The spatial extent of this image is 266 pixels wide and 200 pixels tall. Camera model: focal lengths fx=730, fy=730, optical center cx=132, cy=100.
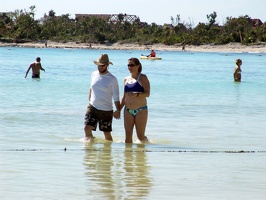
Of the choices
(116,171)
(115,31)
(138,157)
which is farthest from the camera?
(115,31)

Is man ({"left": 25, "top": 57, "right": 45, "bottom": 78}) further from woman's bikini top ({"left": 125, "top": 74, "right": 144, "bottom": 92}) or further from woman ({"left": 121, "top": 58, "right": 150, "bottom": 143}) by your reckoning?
woman's bikini top ({"left": 125, "top": 74, "right": 144, "bottom": 92})

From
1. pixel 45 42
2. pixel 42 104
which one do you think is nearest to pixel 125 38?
pixel 45 42

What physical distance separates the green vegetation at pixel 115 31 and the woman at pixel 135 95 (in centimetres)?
10876

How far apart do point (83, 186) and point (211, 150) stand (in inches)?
154

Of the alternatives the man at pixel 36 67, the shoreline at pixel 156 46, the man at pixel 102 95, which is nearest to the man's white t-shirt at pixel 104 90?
the man at pixel 102 95

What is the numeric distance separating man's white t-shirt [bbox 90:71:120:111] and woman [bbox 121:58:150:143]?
7.3 inches


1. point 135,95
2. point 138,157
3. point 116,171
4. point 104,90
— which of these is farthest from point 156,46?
point 116,171

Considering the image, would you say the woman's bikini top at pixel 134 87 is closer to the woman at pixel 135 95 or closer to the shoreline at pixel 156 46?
the woman at pixel 135 95

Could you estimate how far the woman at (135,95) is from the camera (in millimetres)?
9211

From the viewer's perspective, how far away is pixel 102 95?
9.30m

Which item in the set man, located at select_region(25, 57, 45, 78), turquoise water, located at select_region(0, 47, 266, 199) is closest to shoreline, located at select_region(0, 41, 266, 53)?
man, located at select_region(25, 57, 45, 78)

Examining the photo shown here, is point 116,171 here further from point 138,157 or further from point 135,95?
point 135,95

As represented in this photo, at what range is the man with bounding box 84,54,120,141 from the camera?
9219 mm

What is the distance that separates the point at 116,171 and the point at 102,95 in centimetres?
171
